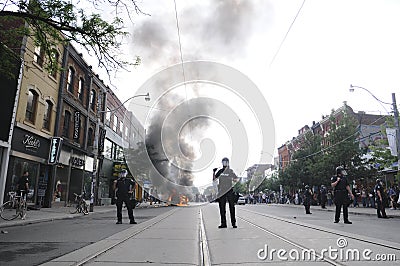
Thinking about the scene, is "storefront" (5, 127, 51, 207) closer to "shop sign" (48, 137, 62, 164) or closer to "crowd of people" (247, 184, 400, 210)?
"shop sign" (48, 137, 62, 164)

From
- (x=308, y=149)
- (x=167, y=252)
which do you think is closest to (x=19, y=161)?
(x=167, y=252)

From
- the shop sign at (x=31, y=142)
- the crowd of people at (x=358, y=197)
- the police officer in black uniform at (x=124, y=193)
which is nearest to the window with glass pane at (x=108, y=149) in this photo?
the shop sign at (x=31, y=142)

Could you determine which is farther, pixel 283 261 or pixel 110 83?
pixel 110 83

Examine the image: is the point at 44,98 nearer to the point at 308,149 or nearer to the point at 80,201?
the point at 80,201

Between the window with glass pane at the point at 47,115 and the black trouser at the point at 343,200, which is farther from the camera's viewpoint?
the window with glass pane at the point at 47,115

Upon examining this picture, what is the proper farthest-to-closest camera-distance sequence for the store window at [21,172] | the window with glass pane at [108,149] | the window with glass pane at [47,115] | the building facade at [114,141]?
1. the window with glass pane at [108,149]
2. the building facade at [114,141]
3. the window with glass pane at [47,115]
4. the store window at [21,172]

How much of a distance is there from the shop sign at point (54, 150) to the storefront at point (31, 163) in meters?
0.30

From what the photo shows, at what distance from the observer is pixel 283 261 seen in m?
4.94

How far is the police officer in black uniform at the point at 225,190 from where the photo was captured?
9617 mm

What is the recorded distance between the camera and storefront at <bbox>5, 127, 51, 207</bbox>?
18.0 m

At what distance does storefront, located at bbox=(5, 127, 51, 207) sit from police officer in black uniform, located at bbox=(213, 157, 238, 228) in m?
12.6

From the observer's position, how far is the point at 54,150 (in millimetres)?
21828

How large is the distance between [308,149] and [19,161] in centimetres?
3602

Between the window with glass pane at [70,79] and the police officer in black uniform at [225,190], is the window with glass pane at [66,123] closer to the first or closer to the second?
the window with glass pane at [70,79]
